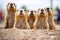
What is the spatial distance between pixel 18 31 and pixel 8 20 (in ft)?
0.69

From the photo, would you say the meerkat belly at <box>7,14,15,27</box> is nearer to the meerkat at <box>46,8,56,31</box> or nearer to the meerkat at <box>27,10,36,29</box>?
the meerkat at <box>27,10,36,29</box>

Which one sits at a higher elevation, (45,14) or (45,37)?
(45,14)

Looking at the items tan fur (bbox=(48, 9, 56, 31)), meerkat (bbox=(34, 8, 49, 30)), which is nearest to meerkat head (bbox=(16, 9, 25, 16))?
meerkat (bbox=(34, 8, 49, 30))

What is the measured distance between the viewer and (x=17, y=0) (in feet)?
9.68

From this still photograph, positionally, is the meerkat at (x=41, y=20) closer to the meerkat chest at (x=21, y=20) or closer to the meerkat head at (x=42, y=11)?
the meerkat head at (x=42, y=11)

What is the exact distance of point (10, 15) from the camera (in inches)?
120

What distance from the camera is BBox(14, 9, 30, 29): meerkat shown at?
2.97 m

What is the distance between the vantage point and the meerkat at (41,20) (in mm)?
2955

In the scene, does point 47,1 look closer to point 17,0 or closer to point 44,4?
point 44,4

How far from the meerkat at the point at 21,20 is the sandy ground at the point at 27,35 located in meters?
0.09

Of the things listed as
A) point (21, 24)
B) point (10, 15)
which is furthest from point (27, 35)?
point (10, 15)

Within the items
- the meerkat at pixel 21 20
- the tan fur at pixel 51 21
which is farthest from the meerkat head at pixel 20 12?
the tan fur at pixel 51 21

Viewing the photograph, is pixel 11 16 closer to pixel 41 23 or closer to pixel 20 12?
pixel 20 12

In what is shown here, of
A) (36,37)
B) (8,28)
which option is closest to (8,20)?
(8,28)
